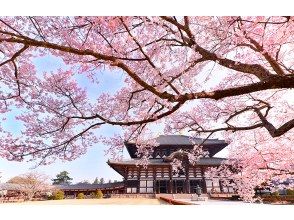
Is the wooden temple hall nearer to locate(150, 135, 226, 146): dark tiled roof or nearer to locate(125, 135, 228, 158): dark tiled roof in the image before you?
locate(125, 135, 228, 158): dark tiled roof

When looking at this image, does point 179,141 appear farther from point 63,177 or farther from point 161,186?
point 63,177

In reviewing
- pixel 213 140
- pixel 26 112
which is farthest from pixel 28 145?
pixel 213 140

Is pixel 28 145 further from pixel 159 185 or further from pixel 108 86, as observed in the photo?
pixel 159 185

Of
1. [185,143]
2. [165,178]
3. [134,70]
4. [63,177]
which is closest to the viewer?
[134,70]

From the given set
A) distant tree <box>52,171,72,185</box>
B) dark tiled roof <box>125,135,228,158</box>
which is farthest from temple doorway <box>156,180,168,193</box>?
distant tree <box>52,171,72,185</box>

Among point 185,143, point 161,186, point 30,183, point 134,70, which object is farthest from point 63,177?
point 134,70

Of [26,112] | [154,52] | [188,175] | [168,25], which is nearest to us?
[168,25]

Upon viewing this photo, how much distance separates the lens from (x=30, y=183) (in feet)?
55.9

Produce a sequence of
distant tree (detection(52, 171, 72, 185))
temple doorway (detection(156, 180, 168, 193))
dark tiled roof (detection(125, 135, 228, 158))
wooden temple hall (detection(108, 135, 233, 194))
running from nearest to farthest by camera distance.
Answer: wooden temple hall (detection(108, 135, 233, 194))
temple doorway (detection(156, 180, 168, 193))
dark tiled roof (detection(125, 135, 228, 158))
distant tree (detection(52, 171, 72, 185))

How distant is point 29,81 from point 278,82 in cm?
352

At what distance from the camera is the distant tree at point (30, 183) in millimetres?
16788

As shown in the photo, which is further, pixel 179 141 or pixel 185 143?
pixel 179 141

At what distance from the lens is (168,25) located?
12.2 ft

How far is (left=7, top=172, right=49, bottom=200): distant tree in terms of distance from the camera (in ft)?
55.1
